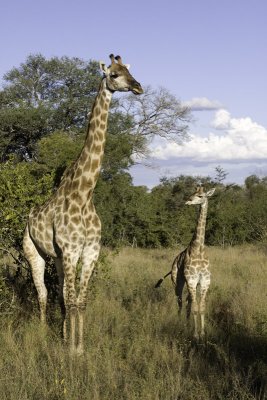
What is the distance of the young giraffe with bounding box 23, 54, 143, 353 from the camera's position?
6617mm

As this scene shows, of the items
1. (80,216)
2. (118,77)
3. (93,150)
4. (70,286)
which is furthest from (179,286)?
(118,77)

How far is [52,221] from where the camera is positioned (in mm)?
7035

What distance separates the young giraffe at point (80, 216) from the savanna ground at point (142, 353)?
53 centimetres

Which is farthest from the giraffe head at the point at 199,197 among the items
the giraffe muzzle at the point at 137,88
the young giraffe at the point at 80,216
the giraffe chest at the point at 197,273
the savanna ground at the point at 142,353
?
Result: the giraffe muzzle at the point at 137,88

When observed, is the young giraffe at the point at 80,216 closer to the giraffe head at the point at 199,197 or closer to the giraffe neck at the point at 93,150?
the giraffe neck at the point at 93,150

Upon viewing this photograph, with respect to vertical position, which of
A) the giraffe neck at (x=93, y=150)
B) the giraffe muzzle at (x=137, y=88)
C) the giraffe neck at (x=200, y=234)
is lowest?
the giraffe neck at (x=200, y=234)

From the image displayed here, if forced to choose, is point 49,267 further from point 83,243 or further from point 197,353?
point 197,353

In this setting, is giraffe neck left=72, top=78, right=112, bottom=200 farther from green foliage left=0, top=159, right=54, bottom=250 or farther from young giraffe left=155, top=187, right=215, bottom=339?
young giraffe left=155, top=187, right=215, bottom=339

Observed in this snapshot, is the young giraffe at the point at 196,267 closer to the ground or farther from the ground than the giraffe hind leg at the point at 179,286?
farther from the ground

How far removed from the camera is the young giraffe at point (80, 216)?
6617mm

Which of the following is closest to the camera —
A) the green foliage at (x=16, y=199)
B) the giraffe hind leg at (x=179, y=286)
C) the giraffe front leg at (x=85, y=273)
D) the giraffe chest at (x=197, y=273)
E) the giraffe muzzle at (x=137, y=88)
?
the giraffe muzzle at (x=137, y=88)

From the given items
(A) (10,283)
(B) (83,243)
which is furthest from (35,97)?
(B) (83,243)

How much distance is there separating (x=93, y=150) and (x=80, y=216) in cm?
87

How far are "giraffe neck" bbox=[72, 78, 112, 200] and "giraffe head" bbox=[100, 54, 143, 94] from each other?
0.18 metres
